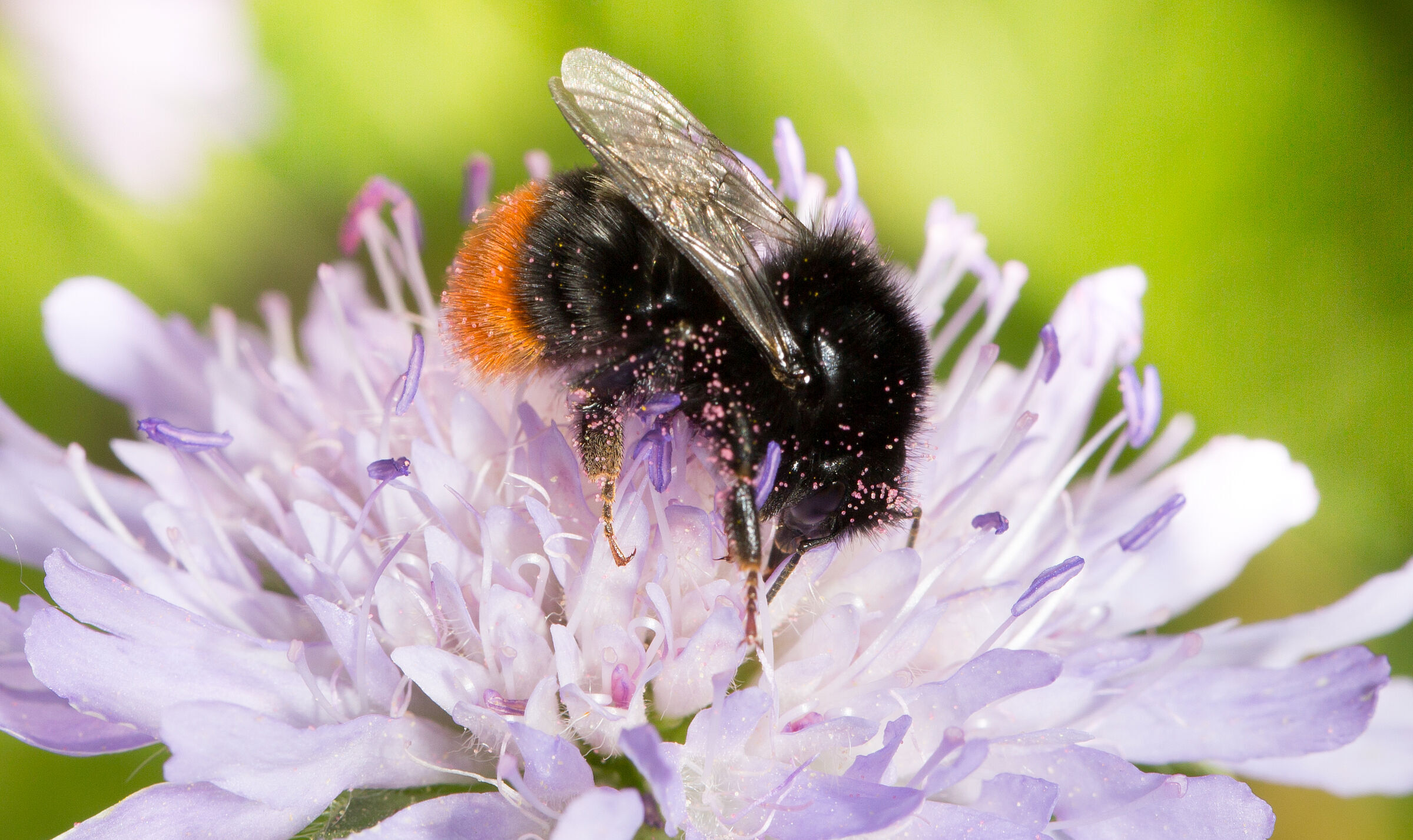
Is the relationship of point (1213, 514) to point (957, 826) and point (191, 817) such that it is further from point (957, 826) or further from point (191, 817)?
point (191, 817)

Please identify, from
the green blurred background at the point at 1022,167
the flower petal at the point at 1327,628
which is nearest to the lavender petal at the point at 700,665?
the flower petal at the point at 1327,628

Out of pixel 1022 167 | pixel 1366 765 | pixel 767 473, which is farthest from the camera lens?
pixel 1022 167

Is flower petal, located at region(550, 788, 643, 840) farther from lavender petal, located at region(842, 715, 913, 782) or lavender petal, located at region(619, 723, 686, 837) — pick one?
lavender petal, located at region(842, 715, 913, 782)

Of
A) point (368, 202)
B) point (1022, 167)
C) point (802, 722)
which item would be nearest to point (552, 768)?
point (802, 722)

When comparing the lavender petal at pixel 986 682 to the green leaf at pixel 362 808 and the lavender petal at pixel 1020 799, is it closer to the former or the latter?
the lavender petal at pixel 1020 799

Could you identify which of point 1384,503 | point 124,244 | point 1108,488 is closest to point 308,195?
point 124,244

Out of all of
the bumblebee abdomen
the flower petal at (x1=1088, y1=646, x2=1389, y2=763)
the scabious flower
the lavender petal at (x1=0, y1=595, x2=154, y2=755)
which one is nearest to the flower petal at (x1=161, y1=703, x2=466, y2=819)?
the scabious flower

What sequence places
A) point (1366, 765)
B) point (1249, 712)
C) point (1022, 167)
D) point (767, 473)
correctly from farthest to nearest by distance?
point (1022, 167), point (1366, 765), point (1249, 712), point (767, 473)

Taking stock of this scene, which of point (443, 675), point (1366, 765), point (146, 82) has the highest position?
point (146, 82)
